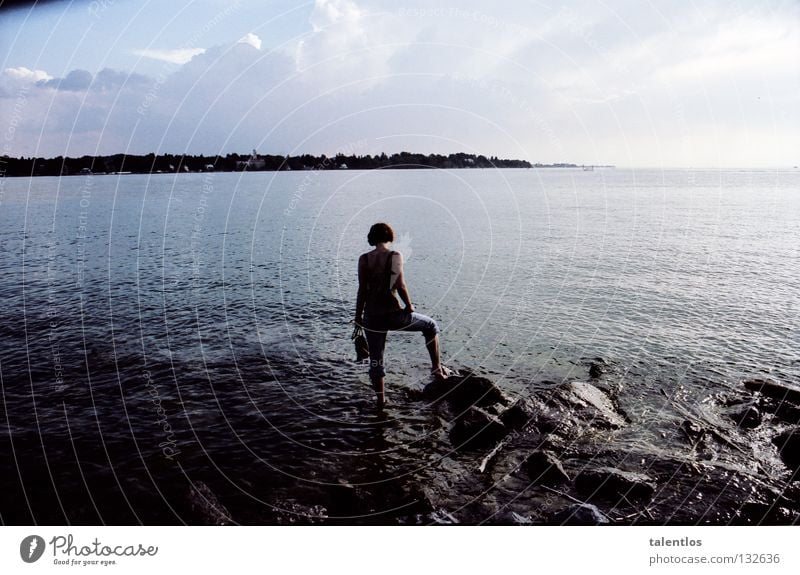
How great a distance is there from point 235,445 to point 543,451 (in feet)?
19.7

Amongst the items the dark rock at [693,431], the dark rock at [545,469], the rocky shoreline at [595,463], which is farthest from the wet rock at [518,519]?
the dark rock at [693,431]

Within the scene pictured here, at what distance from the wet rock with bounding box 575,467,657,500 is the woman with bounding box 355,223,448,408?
444 centimetres

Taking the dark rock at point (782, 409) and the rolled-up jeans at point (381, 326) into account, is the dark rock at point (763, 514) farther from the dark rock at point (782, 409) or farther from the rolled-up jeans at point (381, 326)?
the rolled-up jeans at point (381, 326)

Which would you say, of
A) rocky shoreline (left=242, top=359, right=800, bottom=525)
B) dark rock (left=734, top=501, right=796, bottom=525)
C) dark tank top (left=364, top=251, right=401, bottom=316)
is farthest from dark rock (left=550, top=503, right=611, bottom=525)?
Answer: dark tank top (left=364, top=251, right=401, bottom=316)

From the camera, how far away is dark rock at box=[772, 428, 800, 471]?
9445 millimetres

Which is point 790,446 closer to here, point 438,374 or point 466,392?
point 466,392

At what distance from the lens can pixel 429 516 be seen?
7934mm

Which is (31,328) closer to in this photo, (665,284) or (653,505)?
(653,505)

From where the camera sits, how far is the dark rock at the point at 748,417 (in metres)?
11.1

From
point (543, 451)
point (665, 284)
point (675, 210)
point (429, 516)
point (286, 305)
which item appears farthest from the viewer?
point (675, 210)
